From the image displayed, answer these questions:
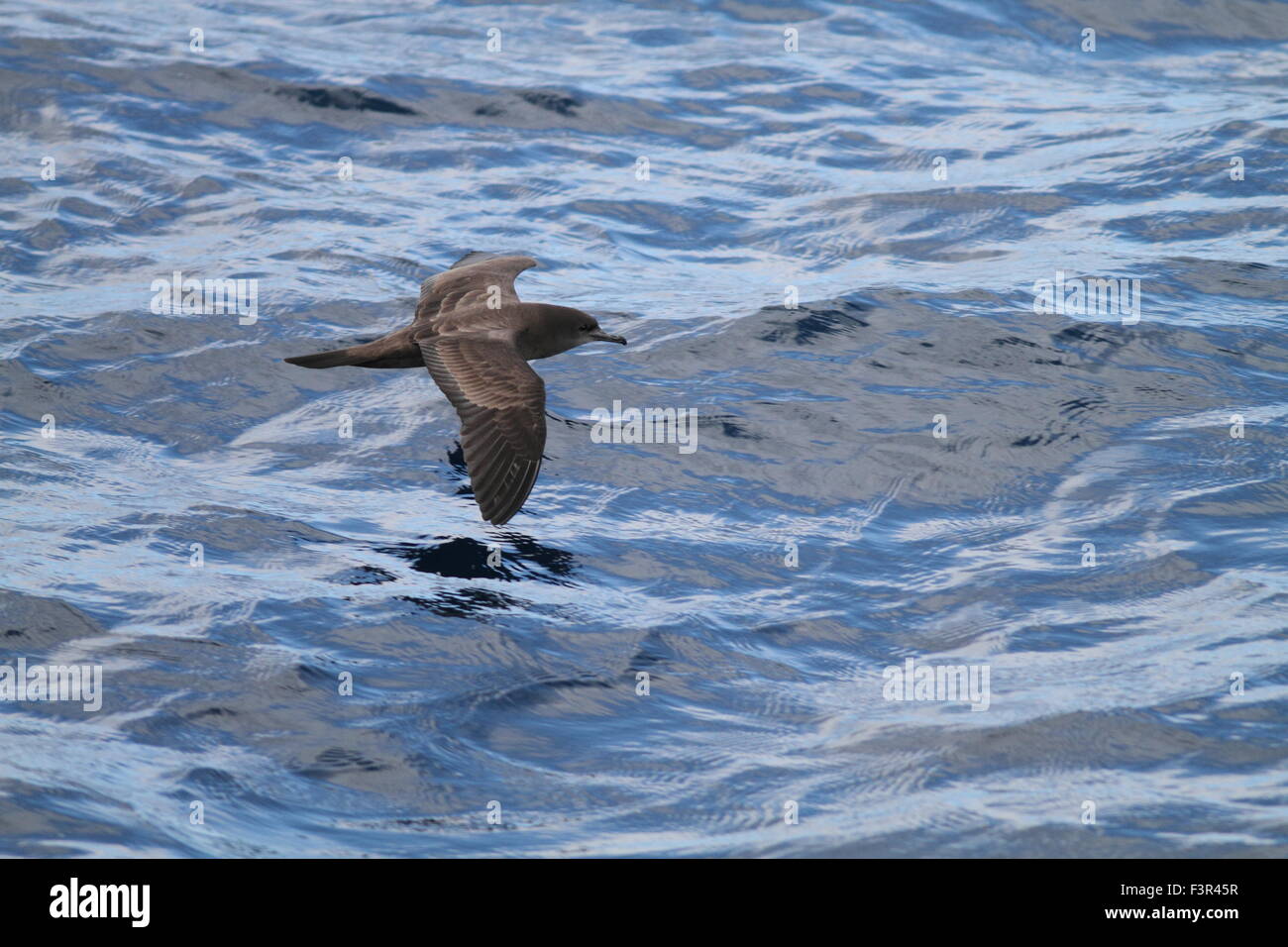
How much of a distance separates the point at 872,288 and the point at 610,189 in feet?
11.8

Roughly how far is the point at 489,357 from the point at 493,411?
0.49 m

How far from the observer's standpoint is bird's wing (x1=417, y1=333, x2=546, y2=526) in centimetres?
785

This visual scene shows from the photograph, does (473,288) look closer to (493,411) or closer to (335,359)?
(335,359)

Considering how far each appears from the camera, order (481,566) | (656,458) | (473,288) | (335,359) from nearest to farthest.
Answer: (481,566), (335,359), (656,458), (473,288)

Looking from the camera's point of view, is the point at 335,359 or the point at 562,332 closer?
the point at 335,359

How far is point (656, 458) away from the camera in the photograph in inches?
362

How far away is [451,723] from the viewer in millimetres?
6422

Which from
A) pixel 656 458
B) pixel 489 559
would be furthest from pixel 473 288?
pixel 489 559

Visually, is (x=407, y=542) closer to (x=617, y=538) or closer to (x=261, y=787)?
(x=617, y=538)

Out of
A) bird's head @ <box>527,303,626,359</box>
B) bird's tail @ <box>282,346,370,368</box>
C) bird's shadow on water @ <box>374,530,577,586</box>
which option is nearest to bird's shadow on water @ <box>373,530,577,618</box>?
bird's shadow on water @ <box>374,530,577,586</box>

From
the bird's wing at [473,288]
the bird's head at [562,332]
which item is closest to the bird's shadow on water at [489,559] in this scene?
the bird's head at [562,332]

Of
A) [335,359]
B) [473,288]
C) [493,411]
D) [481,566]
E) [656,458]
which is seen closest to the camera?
[481,566]

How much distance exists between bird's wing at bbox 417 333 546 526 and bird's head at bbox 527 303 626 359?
568 millimetres

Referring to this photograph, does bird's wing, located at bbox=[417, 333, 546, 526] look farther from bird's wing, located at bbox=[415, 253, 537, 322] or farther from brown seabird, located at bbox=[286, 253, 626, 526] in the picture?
bird's wing, located at bbox=[415, 253, 537, 322]
